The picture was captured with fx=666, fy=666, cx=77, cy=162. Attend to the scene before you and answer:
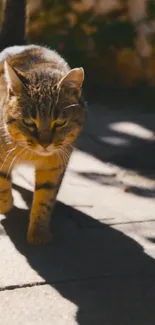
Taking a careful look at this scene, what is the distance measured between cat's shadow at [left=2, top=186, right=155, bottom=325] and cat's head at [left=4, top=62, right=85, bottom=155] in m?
0.55

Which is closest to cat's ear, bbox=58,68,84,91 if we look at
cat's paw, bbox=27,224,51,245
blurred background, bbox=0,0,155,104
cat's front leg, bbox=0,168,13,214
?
cat's front leg, bbox=0,168,13,214

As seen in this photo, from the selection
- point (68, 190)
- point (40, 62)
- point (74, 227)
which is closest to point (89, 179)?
point (68, 190)

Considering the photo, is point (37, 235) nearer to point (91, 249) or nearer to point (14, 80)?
point (91, 249)

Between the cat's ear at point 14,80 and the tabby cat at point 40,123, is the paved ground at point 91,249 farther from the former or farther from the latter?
the cat's ear at point 14,80

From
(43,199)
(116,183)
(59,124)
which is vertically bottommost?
(116,183)

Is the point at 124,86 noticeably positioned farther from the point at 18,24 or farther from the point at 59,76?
the point at 59,76

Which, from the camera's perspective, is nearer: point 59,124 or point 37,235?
point 59,124

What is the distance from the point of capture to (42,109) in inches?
131

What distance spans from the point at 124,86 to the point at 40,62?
2887 mm

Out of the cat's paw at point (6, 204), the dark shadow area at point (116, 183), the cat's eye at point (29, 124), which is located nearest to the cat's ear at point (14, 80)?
the cat's eye at point (29, 124)

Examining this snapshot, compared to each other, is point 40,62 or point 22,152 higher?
point 40,62

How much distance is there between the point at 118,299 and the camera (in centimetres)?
308

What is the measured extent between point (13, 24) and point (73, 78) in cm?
130

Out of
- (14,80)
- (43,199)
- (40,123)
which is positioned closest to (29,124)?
(40,123)
